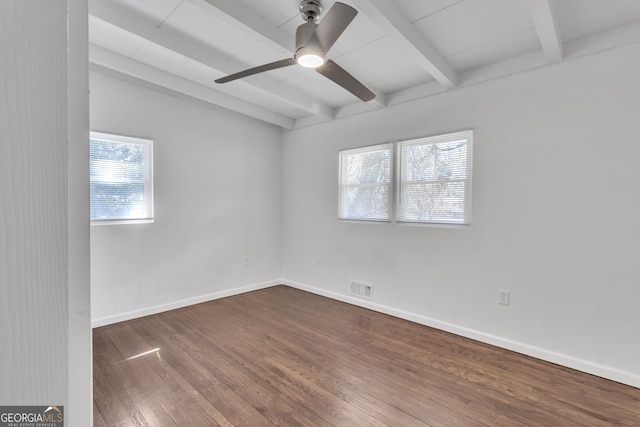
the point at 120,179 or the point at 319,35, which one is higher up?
the point at 319,35

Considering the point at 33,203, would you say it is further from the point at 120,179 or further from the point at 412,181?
the point at 120,179

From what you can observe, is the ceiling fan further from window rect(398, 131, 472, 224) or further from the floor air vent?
the floor air vent

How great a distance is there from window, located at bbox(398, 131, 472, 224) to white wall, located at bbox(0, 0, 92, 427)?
122 inches

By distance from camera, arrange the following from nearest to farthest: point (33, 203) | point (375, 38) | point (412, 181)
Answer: point (33, 203) < point (375, 38) < point (412, 181)

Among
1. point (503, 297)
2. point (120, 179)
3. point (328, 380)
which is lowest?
point (328, 380)

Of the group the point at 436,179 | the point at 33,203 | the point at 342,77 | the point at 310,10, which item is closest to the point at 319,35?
the point at 310,10

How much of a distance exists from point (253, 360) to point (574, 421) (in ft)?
7.04

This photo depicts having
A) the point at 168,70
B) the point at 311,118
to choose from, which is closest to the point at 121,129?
the point at 168,70

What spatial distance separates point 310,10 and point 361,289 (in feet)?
9.75

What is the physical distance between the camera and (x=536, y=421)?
1763 millimetres

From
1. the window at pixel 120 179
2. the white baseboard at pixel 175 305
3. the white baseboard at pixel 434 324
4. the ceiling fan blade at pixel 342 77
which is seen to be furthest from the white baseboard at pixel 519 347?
the window at pixel 120 179

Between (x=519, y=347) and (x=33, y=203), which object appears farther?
(x=519, y=347)
